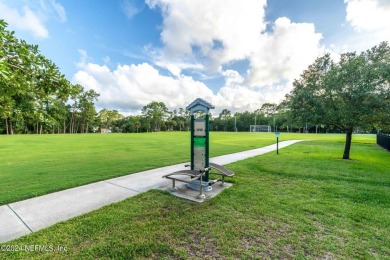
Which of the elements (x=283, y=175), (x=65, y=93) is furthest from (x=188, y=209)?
(x=283, y=175)

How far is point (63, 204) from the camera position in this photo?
4195 millimetres

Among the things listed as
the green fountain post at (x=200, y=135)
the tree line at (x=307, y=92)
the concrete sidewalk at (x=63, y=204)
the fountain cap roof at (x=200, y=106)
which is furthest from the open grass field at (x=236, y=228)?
the fountain cap roof at (x=200, y=106)

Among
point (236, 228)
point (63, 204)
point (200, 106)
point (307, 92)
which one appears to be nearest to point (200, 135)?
point (200, 106)

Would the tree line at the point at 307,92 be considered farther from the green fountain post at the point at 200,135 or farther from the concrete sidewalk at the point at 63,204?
the green fountain post at the point at 200,135

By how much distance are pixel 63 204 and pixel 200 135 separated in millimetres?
3724

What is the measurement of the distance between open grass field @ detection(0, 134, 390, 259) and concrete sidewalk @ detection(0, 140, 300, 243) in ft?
1.24

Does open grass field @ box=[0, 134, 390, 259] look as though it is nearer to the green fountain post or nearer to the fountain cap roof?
the green fountain post

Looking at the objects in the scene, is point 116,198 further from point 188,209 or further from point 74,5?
point 74,5

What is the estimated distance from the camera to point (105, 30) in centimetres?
1030

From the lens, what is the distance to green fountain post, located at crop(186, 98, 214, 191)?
547 centimetres

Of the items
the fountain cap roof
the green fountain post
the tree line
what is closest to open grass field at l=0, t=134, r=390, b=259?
the green fountain post

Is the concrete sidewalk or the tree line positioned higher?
the tree line

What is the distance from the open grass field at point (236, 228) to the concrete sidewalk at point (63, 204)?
38 cm

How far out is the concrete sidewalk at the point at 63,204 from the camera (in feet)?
10.8
